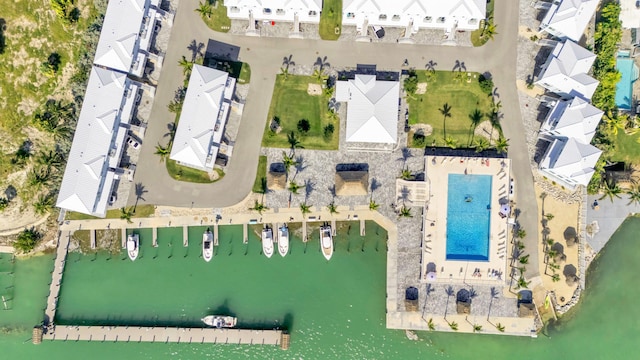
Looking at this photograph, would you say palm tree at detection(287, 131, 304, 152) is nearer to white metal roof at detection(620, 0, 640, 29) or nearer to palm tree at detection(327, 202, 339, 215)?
palm tree at detection(327, 202, 339, 215)

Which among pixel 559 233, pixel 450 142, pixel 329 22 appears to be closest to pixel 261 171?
pixel 329 22

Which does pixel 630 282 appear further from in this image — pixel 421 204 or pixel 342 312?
pixel 342 312

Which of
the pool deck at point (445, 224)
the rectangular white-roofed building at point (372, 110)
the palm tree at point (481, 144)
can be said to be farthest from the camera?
the palm tree at point (481, 144)

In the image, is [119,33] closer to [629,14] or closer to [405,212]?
[405,212]

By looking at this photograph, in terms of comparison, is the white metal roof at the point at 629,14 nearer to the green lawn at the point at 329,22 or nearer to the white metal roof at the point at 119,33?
the green lawn at the point at 329,22

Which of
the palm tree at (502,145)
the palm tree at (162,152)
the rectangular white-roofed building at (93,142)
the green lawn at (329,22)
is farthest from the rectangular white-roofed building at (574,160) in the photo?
the rectangular white-roofed building at (93,142)

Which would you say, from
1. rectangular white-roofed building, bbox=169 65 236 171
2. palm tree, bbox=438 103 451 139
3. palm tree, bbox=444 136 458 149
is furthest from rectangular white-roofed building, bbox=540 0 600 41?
rectangular white-roofed building, bbox=169 65 236 171
